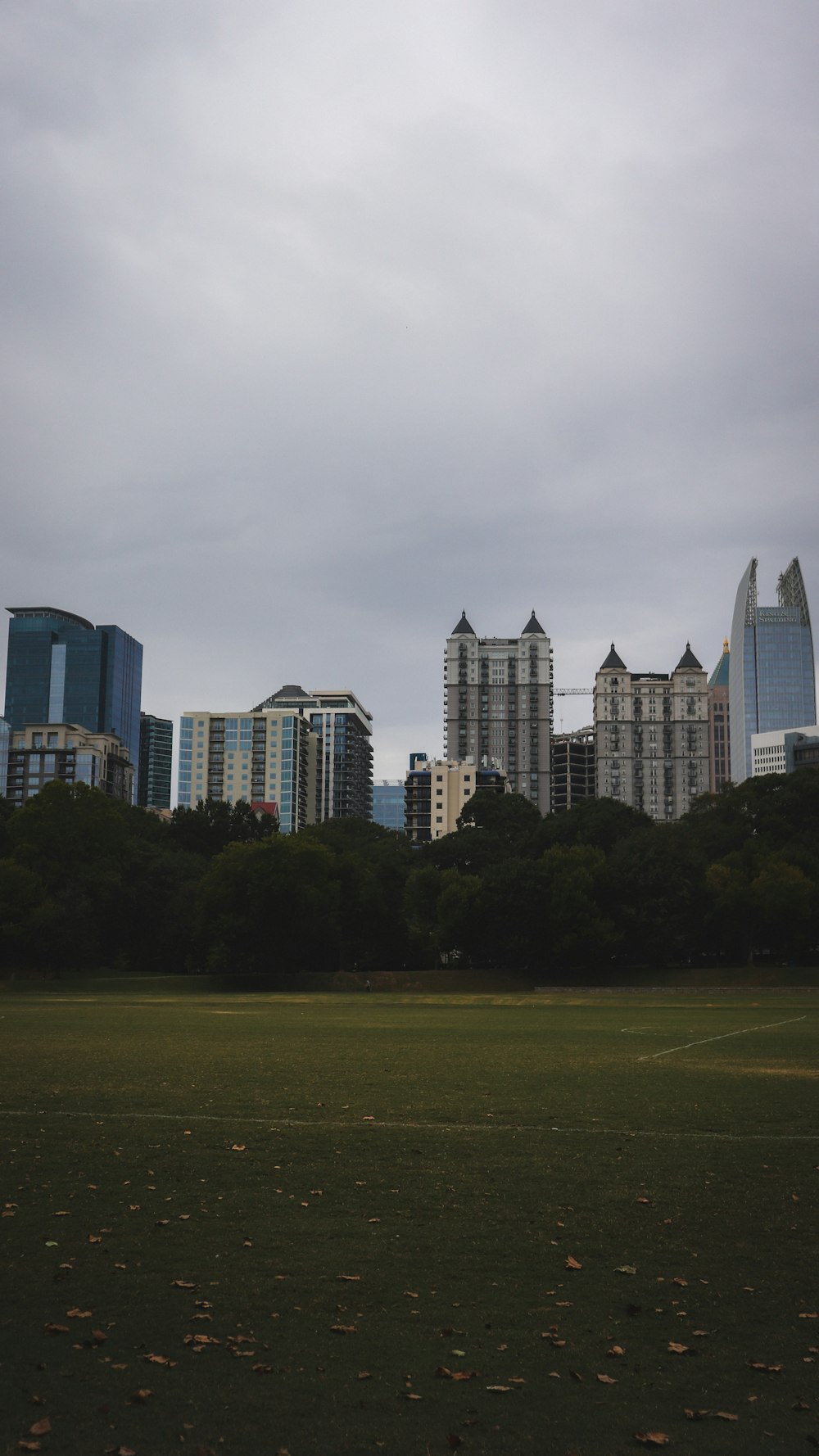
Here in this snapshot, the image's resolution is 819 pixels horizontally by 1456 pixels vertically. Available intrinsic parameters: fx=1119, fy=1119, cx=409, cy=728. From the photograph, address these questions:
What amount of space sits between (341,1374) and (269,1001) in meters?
54.8

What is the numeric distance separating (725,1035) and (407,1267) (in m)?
26.5

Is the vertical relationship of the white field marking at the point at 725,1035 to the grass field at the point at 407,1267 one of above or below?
below

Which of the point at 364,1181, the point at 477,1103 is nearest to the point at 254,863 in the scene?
the point at 477,1103

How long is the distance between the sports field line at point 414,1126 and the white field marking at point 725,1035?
10.5m

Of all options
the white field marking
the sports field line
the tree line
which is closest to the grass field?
the sports field line

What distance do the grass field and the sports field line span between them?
0.25 ft

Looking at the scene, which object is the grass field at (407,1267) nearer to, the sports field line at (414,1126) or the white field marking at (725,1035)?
the sports field line at (414,1126)

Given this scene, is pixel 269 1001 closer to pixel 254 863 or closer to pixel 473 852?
pixel 254 863

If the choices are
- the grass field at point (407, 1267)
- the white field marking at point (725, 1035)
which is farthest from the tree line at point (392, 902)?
the grass field at point (407, 1267)

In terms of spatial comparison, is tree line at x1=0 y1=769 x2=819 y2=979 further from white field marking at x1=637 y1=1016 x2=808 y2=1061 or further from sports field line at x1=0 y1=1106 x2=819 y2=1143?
sports field line at x1=0 y1=1106 x2=819 y2=1143

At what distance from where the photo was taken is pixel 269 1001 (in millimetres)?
59719

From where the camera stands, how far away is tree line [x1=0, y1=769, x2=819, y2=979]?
3073 inches

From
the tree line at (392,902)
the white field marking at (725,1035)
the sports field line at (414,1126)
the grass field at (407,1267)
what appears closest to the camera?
the grass field at (407,1267)

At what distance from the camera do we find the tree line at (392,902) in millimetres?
78062
